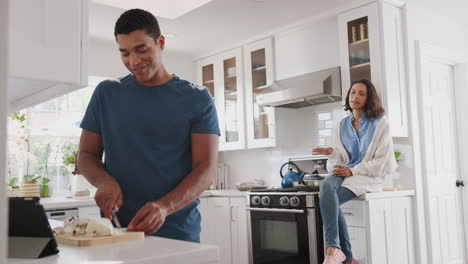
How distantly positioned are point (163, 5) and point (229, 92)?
1.50m

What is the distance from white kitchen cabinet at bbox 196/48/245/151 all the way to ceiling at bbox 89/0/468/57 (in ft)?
0.86

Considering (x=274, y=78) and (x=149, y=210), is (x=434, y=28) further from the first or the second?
(x=149, y=210)

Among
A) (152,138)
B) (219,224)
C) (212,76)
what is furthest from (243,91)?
(152,138)

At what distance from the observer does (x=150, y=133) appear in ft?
4.80

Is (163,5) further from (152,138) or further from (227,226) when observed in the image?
(152,138)

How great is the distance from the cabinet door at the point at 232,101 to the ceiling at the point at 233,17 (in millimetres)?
242

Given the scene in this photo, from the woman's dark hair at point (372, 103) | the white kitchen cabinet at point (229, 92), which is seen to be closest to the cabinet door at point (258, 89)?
the white kitchen cabinet at point (229, 92)

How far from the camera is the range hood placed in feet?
12.7

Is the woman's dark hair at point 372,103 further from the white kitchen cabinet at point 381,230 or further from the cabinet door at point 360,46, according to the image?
the white kitchen cabinet at point 381,230

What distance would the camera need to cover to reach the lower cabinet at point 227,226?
174 inches

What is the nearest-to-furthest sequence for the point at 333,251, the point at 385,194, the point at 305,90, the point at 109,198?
the point at 109,198
the point at 333,251
the point at 385,194
the point at 305,90

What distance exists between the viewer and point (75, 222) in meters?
1.16

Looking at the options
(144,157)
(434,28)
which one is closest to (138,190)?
(144,157)

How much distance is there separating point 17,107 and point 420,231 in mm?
3193
